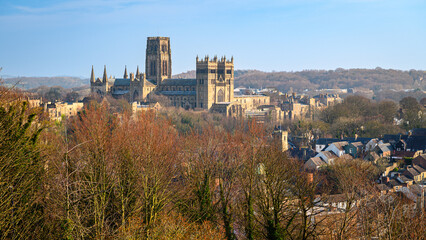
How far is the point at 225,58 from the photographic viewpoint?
129250mm

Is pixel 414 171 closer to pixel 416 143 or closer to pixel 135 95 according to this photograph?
pixel 416 143

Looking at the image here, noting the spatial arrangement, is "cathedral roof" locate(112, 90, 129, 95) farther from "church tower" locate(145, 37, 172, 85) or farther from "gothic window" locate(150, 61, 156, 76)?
"gothic window" locate(150, 61, 156, 76)

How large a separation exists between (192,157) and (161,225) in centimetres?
910

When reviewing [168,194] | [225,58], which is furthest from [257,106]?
[168,194]

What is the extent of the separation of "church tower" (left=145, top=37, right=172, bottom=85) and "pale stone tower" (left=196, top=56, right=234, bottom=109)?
34.9 ft

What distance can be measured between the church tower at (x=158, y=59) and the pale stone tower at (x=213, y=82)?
10635mm

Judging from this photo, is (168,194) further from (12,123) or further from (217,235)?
(12,123)

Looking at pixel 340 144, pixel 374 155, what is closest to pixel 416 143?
pixel 340 144

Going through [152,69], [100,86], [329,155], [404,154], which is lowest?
[404,154]

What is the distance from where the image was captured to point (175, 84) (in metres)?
132

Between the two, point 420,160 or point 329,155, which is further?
point 329,155

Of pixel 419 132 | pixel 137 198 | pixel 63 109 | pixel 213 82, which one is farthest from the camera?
pixel 213 82

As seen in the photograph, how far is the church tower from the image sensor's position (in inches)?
5290

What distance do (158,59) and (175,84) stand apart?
7.41 meters
